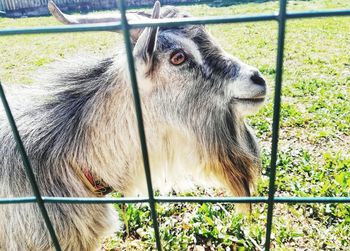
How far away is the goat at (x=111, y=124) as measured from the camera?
230 centimetres

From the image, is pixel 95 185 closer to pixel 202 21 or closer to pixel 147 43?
pixel 147 43

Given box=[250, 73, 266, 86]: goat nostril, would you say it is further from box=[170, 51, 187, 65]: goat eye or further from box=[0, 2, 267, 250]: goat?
box=[170, 51, 187, 65]: goat eye

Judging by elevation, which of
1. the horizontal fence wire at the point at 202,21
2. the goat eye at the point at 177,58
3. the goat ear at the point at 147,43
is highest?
the horizontal fence wire at the point at 202,21

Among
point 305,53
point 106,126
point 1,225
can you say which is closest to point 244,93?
point 106,126

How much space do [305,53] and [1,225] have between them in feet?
25.0

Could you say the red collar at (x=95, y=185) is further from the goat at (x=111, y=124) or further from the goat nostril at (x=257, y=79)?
the goat nostril at (x=257, y=79)

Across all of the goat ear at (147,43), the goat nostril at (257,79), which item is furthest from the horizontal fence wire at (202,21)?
the goat nostril at (257,79)

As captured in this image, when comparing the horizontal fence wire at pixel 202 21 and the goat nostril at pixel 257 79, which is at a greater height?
the horizontal fence wire at pixel 202 21

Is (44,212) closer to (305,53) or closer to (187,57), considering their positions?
(187,57)

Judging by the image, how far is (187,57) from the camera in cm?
247

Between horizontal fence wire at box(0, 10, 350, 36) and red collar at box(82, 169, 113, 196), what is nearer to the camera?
horizontal fence wire at box(0, 10, 350, 36)

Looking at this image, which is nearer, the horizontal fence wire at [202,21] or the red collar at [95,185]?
the horizontal fence wire at [202,21]

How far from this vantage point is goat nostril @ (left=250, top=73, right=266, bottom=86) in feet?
7.82

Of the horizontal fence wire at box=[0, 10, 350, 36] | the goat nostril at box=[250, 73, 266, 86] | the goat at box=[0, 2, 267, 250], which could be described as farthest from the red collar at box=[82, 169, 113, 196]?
the horizontal fence wire at box=[0, 10, 350, 36]
